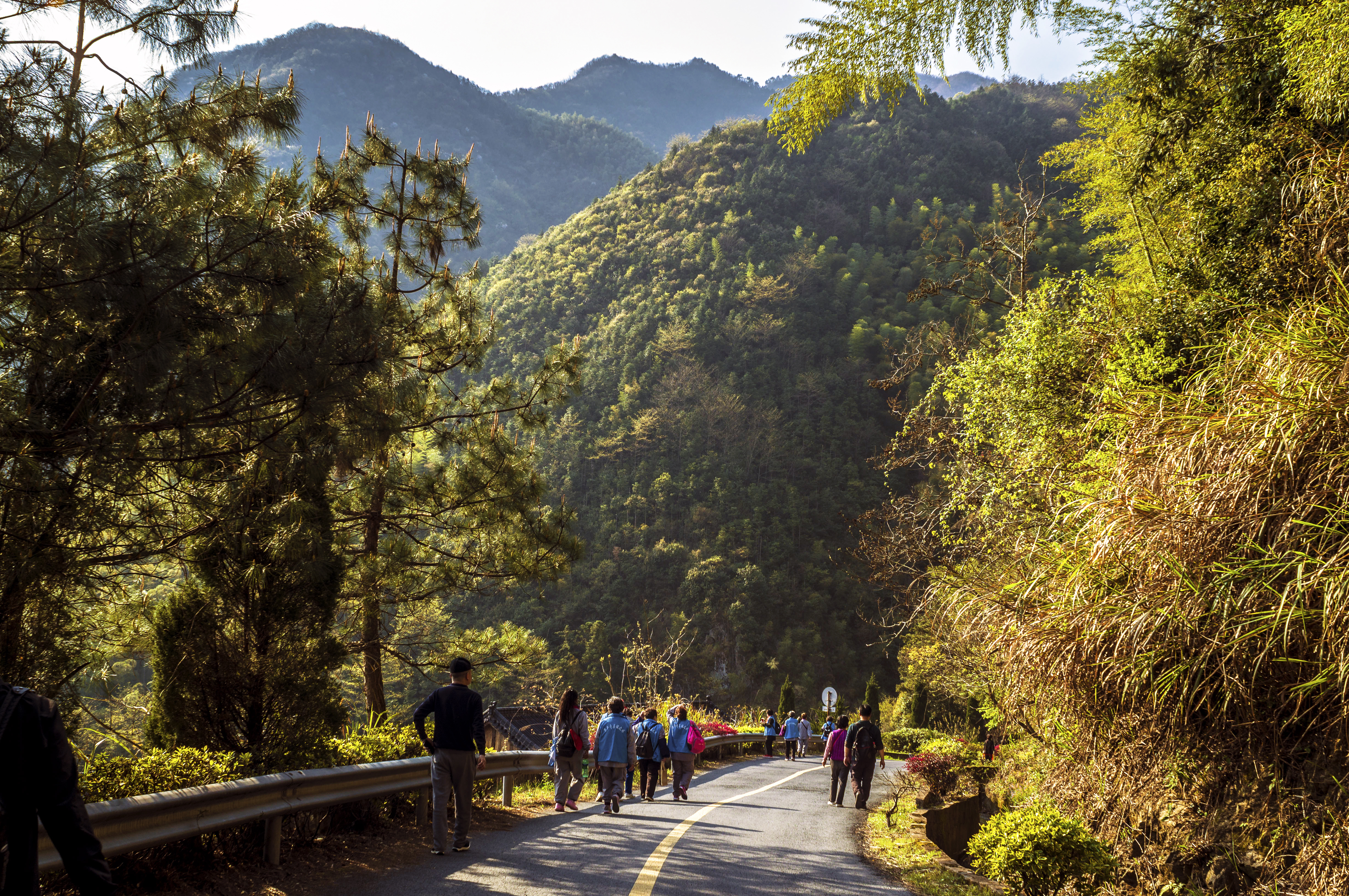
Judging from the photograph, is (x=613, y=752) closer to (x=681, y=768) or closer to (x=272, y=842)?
(x=681, y=768)

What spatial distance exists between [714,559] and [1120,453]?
2739 inches

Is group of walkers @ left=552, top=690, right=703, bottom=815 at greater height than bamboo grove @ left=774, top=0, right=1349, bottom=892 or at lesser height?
lesser

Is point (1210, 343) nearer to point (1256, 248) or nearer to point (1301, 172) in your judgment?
point (1256, 248)

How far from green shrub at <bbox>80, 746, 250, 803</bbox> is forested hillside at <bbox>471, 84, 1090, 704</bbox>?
2121 inches

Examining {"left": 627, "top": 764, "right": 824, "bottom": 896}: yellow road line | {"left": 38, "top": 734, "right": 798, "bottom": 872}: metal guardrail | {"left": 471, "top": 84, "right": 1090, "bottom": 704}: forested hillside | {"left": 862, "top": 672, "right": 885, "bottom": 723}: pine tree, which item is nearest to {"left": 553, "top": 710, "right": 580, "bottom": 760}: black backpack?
{"left": 627, "top": 764, "right": 824, "bottom": 896}: yellow road line

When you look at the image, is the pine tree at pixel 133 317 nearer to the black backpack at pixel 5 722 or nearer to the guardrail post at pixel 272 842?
the guardrail post at pixel 272 842

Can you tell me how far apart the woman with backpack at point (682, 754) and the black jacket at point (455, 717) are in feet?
23.6

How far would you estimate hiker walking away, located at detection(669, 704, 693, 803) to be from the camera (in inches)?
542

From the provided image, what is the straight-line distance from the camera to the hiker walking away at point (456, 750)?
705cm

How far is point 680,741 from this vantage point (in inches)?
543

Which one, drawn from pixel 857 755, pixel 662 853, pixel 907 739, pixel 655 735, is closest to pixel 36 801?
pixel 662 853

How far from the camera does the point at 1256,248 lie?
8891 mm

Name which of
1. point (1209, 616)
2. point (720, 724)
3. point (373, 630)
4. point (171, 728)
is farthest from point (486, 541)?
point (720, 724)

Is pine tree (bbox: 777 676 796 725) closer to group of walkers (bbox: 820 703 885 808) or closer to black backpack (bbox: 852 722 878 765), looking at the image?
group of walkers (bbox: 820 703 885 808)
